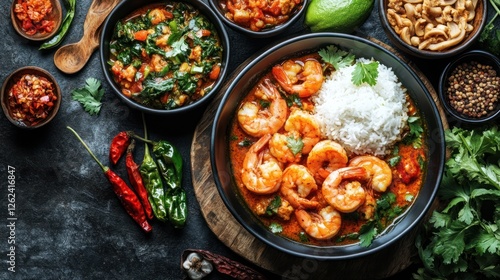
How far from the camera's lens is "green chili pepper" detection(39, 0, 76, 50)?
5605 mm

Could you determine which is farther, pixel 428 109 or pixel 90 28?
pixel 90 28

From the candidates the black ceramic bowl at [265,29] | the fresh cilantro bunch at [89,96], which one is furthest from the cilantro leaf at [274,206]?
the fresh cilantro bunch at [89,96]

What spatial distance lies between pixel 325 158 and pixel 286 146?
308mm

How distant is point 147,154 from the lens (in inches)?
221

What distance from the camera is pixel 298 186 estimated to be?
514 centimetres

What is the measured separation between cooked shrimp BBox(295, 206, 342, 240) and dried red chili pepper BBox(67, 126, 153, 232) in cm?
133

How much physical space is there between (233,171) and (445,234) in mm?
1685

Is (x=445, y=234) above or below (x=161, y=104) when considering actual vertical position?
below

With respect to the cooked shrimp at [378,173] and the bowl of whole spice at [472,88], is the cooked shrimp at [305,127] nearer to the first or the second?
the cooked shrimp at [378,173]

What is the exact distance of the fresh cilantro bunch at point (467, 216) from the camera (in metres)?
4.85

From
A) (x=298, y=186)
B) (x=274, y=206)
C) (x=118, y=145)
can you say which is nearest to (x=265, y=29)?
(x=298, y=186)

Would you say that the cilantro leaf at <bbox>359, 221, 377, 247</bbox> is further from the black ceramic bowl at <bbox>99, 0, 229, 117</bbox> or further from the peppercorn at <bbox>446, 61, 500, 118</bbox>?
the black ceramic bowl at <bbox>99, 0, 229, 117</bbox>

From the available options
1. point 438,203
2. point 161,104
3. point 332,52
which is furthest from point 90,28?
point 438,203

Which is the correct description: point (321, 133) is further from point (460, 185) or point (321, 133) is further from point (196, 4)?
point (196, 4)
